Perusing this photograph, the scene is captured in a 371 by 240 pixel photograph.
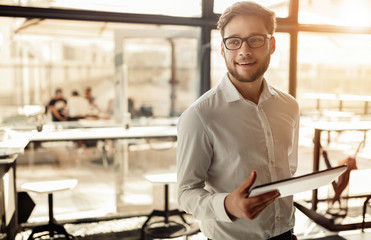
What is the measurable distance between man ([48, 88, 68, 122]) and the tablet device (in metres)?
5.69

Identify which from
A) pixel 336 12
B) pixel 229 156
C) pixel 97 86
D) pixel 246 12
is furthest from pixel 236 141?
pixel 97 86

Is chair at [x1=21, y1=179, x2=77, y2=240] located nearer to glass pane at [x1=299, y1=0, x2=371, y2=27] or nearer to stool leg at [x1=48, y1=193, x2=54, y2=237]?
stool leg at [x1=48, y1=193, x2=54, y2=237]

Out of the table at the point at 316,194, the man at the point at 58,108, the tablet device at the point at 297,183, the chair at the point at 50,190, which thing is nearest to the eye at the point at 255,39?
the tablet device at the point at 297,183

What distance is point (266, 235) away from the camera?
1.25m

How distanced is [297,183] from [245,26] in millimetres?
566

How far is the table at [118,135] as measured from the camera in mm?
3586

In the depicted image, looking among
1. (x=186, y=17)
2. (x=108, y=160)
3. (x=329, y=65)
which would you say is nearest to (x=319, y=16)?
(x=186, y=17)

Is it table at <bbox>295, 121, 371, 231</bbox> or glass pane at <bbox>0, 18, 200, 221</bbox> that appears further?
glass pane at <bbox>0, 18, 200, 221</bbox>

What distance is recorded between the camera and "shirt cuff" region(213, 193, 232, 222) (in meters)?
1.05

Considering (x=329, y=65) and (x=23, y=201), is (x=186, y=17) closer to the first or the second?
(x=23, y=201)

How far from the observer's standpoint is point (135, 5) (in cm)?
289

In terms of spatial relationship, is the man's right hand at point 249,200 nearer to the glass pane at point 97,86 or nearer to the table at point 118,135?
the glass pane at point 97,86

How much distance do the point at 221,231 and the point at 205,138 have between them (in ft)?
1.08

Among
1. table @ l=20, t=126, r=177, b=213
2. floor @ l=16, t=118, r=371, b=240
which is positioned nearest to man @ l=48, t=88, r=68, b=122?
floor @ l=16, t=118, r=371, b=240
